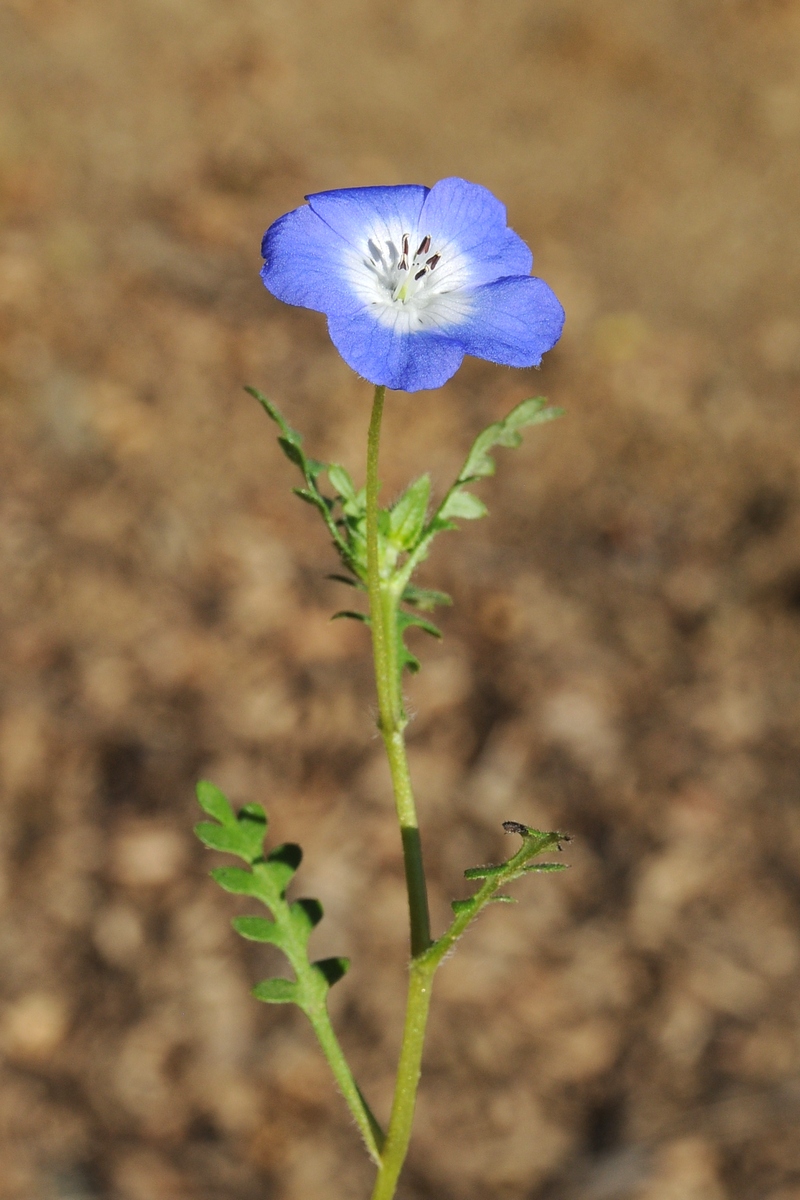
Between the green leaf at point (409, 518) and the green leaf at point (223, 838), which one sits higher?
the green leaf at point (409, 518)

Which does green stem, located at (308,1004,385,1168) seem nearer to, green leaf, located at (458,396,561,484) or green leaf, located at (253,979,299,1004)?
green leaf, located at (253,979,299,1004)

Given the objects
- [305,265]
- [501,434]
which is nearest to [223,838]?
[501,434]

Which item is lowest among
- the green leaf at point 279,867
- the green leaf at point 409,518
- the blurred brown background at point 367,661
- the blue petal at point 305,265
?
the green leaf at point 279,867

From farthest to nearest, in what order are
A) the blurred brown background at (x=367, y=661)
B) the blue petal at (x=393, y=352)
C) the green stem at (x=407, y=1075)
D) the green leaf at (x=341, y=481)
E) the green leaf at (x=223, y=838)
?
1. the blurred brown background at (x=367, y=661)
2. the green leaf at (x=223, y=838)
3. the green leaf at (x=341, y=481)
4. the green stem at (x=407, y=1075)
5. the blue petal at (x=393, y=352)

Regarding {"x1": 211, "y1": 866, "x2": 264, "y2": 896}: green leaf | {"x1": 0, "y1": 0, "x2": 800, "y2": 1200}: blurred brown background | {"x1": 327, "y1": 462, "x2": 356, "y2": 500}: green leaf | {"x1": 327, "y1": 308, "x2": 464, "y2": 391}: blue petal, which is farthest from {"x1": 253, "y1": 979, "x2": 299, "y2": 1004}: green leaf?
{"x1": 0, "y1": 0, "x2": 800, "y2": 1200}: blurred brown background

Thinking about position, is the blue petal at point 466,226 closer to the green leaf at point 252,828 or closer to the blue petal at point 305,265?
the blue petal at point 305,265

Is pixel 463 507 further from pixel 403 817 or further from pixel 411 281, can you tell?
pixel 403 817

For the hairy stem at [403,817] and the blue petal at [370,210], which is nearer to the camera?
the hairy stem at [403,817]

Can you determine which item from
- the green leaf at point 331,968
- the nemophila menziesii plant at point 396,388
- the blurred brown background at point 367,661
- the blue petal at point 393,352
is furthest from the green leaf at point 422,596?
the blurred brown background at point 367,661
